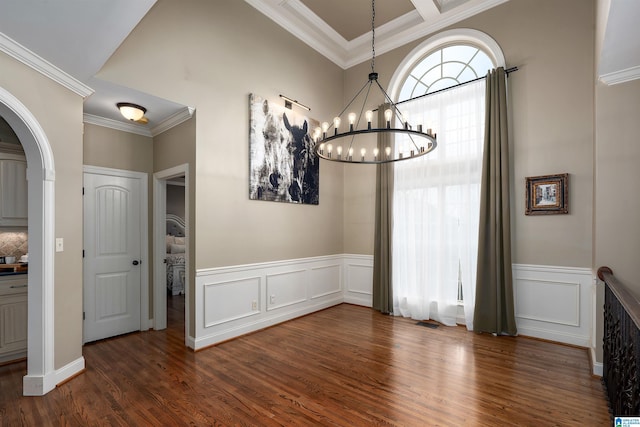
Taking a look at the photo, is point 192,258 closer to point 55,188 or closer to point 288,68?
point 55,188

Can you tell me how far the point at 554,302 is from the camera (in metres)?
3.81

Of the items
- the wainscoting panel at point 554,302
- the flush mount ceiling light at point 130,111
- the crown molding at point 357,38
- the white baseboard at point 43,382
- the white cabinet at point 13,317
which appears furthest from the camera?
the crown molding at point 357,38

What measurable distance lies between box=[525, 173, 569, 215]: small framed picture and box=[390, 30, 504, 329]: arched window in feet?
1.96

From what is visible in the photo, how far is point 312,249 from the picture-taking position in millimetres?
5250

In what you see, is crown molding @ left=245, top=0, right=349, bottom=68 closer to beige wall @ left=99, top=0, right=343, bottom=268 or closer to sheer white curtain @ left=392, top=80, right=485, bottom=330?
beige wall @ left=99, top=0, right=343, bottom=268

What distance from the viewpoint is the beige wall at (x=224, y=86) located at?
3.42 metres

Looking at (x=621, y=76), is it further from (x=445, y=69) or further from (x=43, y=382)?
(x=43, y=382)

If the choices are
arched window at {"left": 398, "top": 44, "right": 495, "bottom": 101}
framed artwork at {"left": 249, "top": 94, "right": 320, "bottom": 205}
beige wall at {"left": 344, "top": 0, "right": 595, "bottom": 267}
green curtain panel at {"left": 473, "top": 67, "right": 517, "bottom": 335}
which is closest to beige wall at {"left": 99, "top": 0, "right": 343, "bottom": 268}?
framed artwork at {"left": 249, "top": 94, "right": 320, "bottom": 205}

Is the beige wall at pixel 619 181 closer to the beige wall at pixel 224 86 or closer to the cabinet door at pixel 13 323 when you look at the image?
the beige wall at pixel 224 86

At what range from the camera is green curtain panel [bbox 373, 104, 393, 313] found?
5047 mm

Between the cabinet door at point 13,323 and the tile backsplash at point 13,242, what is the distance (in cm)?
75

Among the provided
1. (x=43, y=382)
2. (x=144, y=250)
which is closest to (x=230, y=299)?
(x=144, y=250)

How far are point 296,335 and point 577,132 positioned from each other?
4.19 m

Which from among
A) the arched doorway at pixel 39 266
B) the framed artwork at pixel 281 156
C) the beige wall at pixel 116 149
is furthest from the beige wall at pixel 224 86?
the beige wall at pixel 116 149
